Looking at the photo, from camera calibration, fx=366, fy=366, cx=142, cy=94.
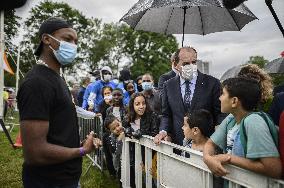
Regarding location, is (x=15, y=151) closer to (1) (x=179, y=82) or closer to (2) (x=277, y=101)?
(1) (x=179, y=82)

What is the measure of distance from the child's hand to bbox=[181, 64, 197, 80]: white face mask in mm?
1681

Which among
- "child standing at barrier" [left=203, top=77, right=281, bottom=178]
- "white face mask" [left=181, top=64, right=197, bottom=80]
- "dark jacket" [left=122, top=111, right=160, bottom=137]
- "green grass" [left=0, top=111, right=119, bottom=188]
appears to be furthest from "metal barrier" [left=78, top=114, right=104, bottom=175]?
"child standing at barrier" [left=203, top=77, right=281, bottom=178]

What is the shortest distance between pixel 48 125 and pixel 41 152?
0.18 m

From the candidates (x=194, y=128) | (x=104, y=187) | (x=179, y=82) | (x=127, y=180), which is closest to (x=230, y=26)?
(x=179, y=82)

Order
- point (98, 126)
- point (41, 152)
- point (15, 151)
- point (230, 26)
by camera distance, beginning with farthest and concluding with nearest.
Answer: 1. point (15, 151)
2. point (98, 126)
3. point (230, 26)
4. point (41, 152)

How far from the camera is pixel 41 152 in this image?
2322mm

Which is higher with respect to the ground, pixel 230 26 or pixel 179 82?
pixel 230 26

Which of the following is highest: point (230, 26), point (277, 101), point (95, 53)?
point (95, 53)

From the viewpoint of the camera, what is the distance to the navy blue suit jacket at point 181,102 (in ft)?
13.9

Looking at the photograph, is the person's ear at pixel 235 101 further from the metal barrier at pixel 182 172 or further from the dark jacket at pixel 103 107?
the dark jacket at pixel 103 107

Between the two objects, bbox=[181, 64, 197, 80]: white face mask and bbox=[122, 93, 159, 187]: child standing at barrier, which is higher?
bbox=[181, 64, 197, 80]: white face mask

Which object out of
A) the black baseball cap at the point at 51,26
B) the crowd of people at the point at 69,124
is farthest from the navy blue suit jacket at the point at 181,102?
the black baseball cap at the point at 51,26

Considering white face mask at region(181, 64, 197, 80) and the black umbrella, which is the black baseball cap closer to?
white face mask at region(181, 64, 197, 80)

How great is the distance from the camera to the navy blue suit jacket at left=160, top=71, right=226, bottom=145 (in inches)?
167
